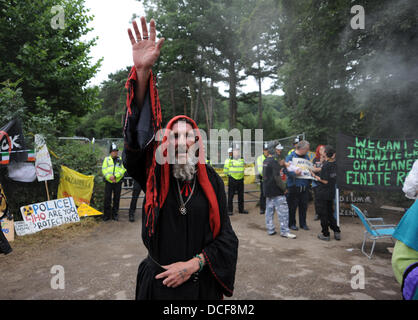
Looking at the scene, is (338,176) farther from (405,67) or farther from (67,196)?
(67,196)

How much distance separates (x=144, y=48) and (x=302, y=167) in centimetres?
575

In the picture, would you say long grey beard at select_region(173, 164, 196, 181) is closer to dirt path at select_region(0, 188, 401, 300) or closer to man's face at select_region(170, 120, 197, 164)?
man's face at select_region(170, 120, 197, 164)

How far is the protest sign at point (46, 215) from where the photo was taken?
627cm

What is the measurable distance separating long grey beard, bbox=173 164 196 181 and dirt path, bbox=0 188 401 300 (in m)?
2.38

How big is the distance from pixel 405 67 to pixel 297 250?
570 cm

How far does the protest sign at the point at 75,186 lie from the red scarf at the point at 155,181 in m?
6.87

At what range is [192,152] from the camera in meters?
1.87

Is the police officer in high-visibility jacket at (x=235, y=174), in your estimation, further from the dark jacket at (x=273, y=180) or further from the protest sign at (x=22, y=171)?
the protest sign at (x=22, y=171)

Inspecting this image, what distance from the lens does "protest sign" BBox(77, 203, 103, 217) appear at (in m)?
7.43

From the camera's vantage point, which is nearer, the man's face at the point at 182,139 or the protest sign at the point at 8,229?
the man's face at the point at 182,139

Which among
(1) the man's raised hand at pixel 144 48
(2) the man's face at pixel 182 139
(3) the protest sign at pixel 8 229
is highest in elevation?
(1) the man's raised hand at pixel 144 48

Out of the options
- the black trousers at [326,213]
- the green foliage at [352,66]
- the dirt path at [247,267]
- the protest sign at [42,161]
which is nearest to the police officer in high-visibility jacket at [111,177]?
the dirt path at [247,267]

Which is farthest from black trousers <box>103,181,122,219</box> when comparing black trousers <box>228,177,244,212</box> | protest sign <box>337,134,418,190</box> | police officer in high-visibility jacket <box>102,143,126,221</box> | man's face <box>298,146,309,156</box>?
protest sign <box>337,134,418,190</box>

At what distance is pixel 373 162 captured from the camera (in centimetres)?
602
